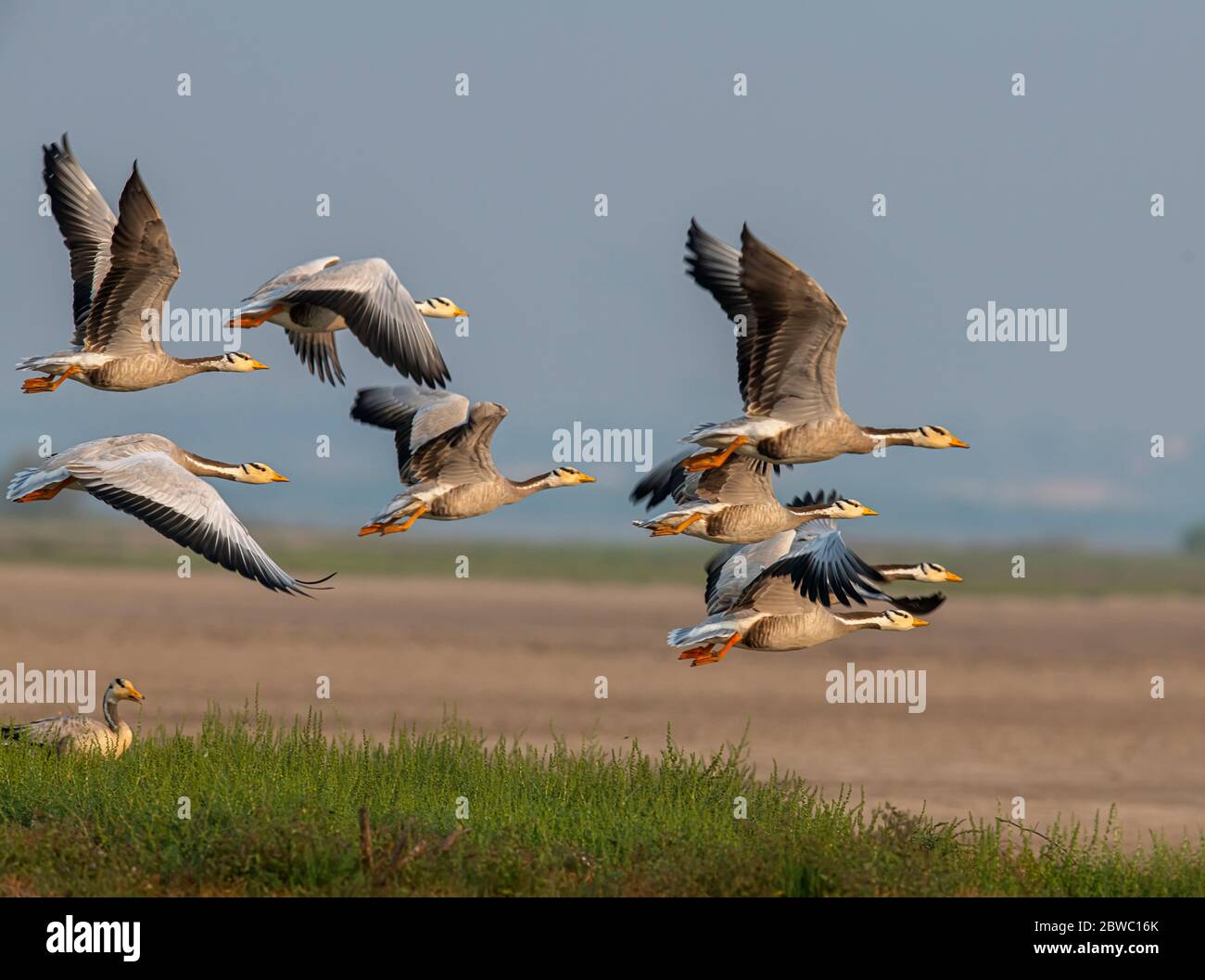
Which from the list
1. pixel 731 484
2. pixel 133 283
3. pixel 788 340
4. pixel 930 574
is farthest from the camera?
pixel 930 574

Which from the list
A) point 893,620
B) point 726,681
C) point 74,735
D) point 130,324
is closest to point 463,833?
point 893,620

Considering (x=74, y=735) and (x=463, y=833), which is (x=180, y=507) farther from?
(x=74, y=735)

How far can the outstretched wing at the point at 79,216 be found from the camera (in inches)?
762

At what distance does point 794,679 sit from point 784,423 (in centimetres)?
2777

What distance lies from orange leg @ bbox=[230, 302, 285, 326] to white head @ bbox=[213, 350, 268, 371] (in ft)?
5.12

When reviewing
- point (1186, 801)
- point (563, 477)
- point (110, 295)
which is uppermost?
point (110, 295)

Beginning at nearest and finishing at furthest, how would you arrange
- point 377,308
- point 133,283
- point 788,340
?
1. point 788,340
2. point 377,308
3. point 133,283

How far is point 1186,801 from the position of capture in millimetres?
28234

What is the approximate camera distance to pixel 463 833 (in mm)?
15047

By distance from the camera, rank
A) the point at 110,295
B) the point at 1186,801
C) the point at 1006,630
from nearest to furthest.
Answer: the point at 110,295, the point at 1186,801, the point at 1006,630

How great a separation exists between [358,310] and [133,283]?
8.02ft

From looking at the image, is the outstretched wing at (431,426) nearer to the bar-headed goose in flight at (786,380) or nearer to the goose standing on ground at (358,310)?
the goose standing on ground at (358,310)
